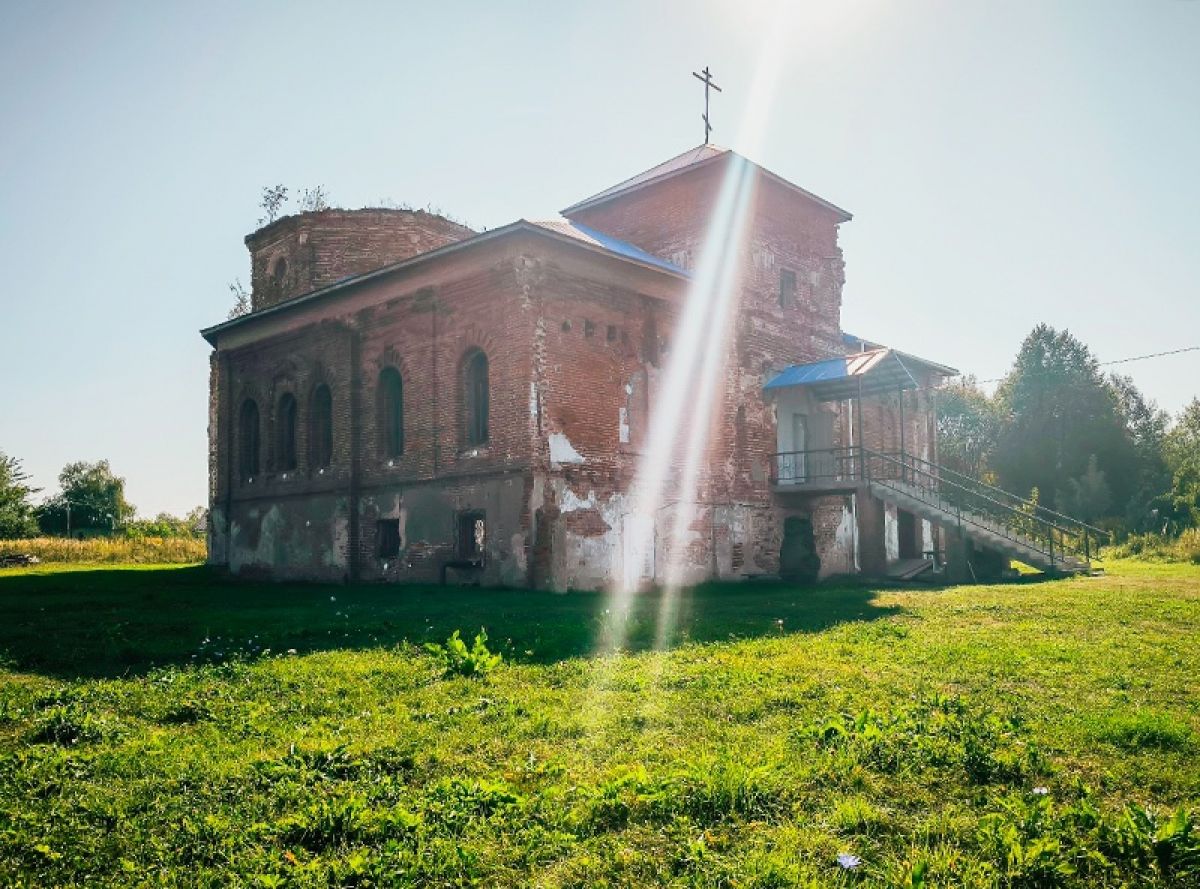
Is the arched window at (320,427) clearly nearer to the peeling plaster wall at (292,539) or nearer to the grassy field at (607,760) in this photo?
the peeling plaster wall at (292,539)

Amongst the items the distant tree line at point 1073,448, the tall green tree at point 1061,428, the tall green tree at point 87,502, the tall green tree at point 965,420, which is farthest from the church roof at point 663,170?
the tall green tree at point 87,502

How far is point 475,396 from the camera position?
64.2ft

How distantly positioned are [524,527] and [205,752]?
1138cm

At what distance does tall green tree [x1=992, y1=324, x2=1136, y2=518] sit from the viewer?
56812mm

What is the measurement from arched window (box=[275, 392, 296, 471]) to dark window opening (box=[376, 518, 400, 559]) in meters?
4.64

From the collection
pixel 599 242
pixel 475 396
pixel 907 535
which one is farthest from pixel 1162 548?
pixel 475 396

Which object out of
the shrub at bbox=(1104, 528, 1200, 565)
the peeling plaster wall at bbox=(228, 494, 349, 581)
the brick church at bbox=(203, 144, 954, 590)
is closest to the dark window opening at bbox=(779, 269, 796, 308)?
the brick church at bbox=(203, 144, 954, 590)

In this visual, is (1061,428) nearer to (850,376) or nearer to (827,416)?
(827,416)

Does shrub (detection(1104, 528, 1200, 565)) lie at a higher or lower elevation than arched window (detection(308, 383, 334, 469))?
lower

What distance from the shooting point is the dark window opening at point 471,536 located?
1880 centimetres

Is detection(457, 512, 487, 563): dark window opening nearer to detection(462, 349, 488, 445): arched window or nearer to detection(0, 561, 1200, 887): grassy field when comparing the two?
detection(462, 349, 488, 445): arched window

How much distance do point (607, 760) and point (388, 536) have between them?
1567 cm

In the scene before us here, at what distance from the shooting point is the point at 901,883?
12.6 feet

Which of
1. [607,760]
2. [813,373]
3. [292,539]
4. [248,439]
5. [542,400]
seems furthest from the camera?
[248,439]
